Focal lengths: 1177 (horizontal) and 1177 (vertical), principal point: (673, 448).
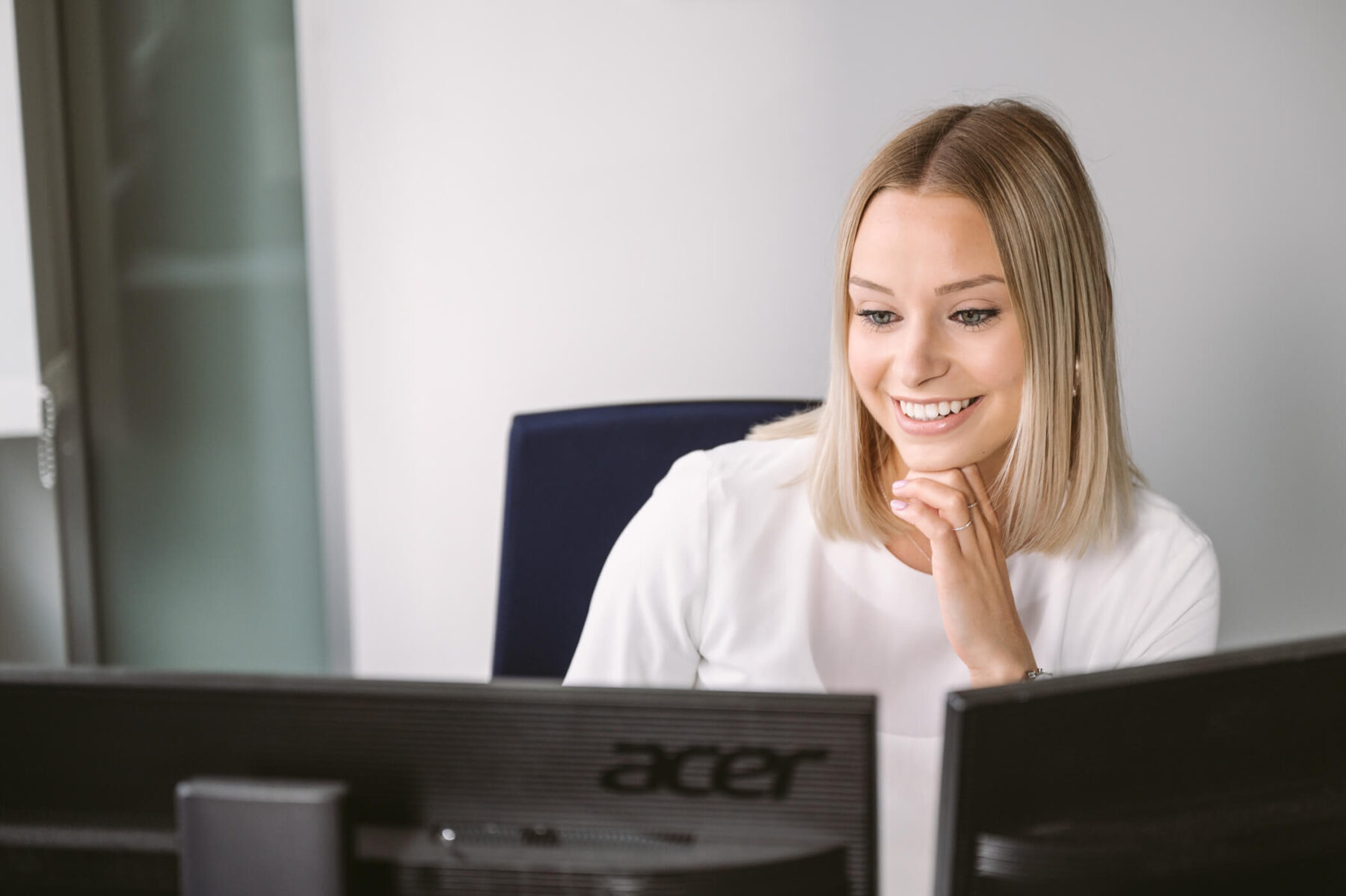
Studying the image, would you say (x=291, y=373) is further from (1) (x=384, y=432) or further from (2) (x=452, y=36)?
(2) (x=452, y=36)

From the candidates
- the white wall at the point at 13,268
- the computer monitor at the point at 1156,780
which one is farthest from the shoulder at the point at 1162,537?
the white wall at the point at 13,268

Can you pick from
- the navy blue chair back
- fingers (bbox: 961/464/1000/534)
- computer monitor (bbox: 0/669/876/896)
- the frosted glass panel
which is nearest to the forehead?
fingers (bbox: 961/464/1000/534)

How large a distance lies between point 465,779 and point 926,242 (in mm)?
970

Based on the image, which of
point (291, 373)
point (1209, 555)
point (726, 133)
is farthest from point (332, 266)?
point (1209, 555)

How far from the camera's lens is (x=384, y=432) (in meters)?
2.41

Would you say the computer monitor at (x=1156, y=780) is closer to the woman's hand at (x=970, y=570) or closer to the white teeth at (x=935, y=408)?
the woman's hand at (x=970, y=570)

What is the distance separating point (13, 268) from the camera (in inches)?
78.6

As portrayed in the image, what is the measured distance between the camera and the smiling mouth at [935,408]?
57.9 inches

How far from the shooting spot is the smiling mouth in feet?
4.83

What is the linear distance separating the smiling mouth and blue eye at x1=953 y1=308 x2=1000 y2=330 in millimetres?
98

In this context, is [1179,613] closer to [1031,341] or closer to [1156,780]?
[1031,341]

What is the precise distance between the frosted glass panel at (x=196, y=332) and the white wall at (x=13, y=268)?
0.15 m

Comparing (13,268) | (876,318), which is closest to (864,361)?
(876,318)

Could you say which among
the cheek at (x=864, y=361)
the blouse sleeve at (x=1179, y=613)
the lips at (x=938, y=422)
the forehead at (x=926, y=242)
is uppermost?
the forehead at (x=926, y=242)
